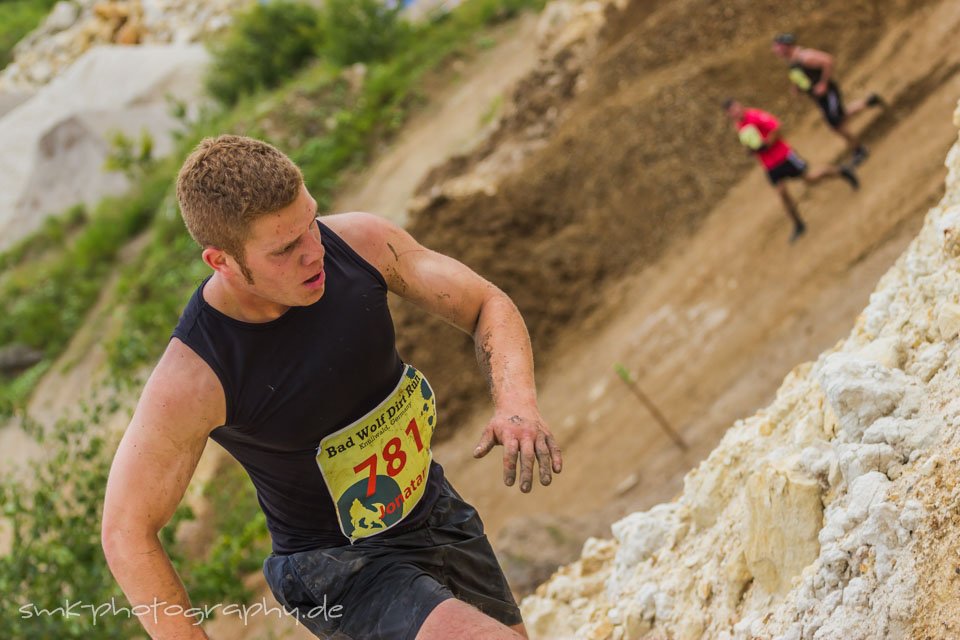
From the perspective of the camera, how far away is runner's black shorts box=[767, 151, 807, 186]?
32.0 ft

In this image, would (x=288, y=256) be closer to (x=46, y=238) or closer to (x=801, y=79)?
(x=801, y=79)

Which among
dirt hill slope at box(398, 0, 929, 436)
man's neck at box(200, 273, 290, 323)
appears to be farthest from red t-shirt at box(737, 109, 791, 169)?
man's neck at box(200, 273, 290, 323)

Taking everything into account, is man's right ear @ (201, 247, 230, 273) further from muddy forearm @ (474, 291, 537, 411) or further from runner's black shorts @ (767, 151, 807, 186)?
runner's black shorts @ (767, 151, 807, 186)

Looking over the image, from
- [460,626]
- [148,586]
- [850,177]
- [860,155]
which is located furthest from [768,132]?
[148,586]

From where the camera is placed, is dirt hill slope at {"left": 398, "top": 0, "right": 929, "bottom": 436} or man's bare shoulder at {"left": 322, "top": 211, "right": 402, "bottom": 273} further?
dirt hill slope at {"left": 398, "top": 0, "right": 929, "bottom": 436}

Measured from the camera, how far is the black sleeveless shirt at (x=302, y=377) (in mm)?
2906

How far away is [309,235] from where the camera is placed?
2842 mm

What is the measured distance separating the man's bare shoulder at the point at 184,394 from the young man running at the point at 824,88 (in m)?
8.80

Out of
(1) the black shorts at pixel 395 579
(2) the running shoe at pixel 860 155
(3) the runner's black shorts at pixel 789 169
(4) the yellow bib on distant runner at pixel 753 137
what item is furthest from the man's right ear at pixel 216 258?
(2) the running shoe at pixel 860 155

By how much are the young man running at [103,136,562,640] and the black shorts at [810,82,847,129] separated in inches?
318

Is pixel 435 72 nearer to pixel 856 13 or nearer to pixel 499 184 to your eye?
pixel 499 184

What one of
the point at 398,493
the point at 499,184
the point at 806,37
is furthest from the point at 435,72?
the point at 398,493

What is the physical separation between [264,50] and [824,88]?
57.5ft

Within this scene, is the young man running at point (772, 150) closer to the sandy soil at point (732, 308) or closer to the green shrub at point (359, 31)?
the sandy soil at point (732, 308)
